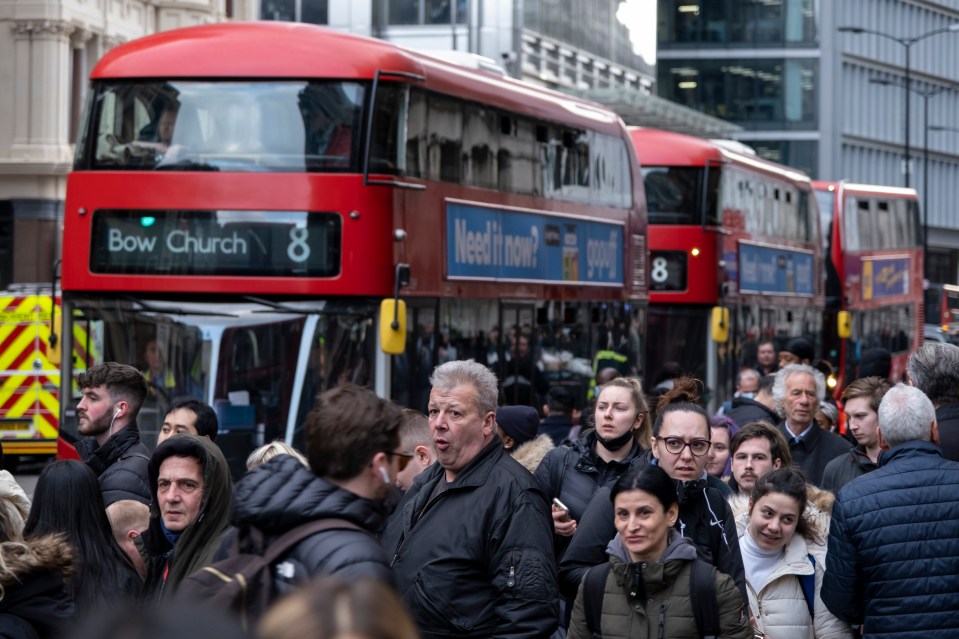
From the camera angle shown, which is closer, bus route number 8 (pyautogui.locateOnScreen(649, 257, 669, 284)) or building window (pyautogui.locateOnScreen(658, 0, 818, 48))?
bus route number 8 (pyautogui.locateOnScreen(649, 257, 669, 284))

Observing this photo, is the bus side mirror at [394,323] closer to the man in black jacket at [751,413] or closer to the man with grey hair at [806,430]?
the man in black jacket at [751,413]

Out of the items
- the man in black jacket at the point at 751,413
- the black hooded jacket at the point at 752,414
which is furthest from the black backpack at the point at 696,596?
the black hooded jacket at the point at 752,414

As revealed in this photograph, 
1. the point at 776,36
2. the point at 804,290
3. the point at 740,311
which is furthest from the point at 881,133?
the point at 740,311

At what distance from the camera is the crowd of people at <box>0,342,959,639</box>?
3881 mm

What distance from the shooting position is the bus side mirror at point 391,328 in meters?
13.1

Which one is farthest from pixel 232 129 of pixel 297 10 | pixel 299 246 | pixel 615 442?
pixel 297 10

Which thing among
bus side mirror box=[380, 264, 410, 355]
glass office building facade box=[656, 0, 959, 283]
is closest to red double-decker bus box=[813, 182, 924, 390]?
bus side mirror box=[380, 264, 410, 355]

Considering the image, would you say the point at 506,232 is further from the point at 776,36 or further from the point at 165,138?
the point at 776,36

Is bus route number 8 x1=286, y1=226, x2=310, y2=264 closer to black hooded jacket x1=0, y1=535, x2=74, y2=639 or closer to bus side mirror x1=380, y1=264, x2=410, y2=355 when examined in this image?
bus side mirror x1=380, y1=264, x2=410, y2=355

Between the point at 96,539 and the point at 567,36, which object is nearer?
the point at 96,539

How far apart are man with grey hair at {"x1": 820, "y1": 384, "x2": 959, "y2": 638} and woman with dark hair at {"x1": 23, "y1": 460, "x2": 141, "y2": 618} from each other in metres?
2.37

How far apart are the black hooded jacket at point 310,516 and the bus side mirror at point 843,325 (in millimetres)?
27842

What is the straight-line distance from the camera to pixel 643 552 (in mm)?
5219

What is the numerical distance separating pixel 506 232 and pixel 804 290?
1412 cm
